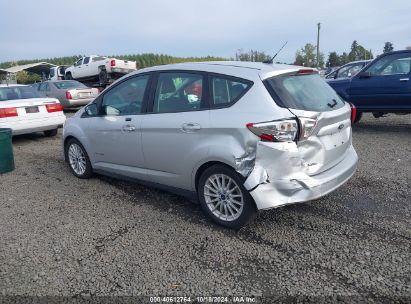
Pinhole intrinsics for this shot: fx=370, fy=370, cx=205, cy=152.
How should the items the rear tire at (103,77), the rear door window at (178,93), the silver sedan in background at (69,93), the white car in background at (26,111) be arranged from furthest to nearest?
the rear tire at (103,77)
the silver sedan in background at (69,93)
the white car in background at (26,111)
the rear door window at (178,93)

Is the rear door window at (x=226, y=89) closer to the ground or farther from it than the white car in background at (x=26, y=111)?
farther from it

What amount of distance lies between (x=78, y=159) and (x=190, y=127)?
2727 millimetres

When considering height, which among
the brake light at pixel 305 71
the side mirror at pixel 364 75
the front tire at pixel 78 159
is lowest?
the front tire at pixel 78 159

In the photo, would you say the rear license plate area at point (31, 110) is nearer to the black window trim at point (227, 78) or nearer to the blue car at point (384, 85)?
the black window trim at point (227, 78)

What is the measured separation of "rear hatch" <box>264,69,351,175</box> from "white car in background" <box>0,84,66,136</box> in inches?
269

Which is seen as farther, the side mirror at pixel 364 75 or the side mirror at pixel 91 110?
the side mirror at pixel 364 75

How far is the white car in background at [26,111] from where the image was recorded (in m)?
8.32

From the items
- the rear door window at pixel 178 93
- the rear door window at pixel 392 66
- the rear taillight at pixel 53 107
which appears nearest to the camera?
the rear door window at pixel 178 93

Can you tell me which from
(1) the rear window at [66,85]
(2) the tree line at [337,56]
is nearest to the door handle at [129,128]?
(1) the rear window at [66,85]

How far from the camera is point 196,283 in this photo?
2994mm

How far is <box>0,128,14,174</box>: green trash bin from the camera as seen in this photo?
629 centimetres

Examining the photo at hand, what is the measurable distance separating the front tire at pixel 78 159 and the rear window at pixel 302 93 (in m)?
3.29

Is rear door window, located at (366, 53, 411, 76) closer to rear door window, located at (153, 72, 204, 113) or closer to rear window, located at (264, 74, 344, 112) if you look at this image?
rear window, located at (264, 74, 344, 112)

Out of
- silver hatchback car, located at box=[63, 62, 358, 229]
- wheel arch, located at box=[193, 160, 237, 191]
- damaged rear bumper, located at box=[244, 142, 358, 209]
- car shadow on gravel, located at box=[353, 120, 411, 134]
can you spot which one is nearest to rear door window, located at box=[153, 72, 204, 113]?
silver hatchback car, located at box=[63, 62, 358, 229]
